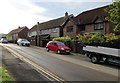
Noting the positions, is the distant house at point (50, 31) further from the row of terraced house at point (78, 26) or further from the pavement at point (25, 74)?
the pavement at point (25, 74)

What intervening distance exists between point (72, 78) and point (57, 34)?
52858 mm

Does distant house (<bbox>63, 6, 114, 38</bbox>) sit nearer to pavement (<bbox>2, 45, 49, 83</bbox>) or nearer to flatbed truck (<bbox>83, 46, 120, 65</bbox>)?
flatbed truck (<bbox>83, 46, 120, 65</bbox>)

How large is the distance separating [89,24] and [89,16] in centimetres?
424

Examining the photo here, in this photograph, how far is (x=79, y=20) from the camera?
57.2 m

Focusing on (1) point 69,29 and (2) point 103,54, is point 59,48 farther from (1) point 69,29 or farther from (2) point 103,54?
(1) point 69,29

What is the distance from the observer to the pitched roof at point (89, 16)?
49344 mm

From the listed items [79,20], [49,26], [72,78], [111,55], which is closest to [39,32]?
[49,26]

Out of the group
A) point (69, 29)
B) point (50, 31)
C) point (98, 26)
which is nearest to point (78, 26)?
point (69, 29)

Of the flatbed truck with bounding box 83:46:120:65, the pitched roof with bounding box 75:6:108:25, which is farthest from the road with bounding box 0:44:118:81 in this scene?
the pitched roof with bounding box 75:6:108:25

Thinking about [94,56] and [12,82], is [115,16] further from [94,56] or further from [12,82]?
[12,82]

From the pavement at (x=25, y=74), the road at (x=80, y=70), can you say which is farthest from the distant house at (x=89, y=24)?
the pavement at (x=25, y=74)

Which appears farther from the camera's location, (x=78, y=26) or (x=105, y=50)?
(x=78, y=26)

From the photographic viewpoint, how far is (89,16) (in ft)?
177

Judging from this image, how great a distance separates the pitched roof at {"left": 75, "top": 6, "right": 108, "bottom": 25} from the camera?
49344 mm
